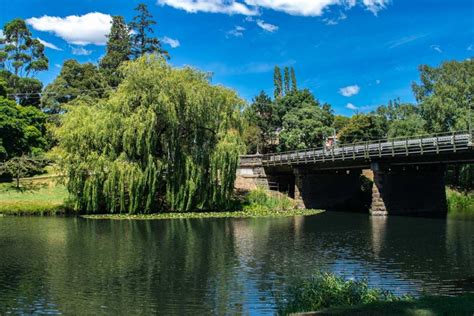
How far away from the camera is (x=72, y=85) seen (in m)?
88.2

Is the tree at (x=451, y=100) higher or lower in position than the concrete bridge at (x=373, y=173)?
higher

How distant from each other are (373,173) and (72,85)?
6249 cm

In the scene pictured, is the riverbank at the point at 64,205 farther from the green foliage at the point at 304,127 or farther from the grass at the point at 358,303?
the grass at the point at 358,303

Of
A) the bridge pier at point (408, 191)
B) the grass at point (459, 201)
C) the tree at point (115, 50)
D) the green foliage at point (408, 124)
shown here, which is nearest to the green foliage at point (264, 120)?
the green foliage at point (408, 124)

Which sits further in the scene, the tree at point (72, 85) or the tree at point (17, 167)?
the tree at point (72, 85)

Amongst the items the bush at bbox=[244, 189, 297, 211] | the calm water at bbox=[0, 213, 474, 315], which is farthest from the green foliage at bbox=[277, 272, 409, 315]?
the bush at bbox=[244, 189, 297, 211]

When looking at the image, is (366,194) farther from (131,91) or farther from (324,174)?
(131,91)

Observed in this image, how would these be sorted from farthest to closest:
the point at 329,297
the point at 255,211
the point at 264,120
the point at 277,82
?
the point at 277,82, the point at 264,120, the point at 255,211, the point at 329,297

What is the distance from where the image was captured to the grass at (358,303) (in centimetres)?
1111

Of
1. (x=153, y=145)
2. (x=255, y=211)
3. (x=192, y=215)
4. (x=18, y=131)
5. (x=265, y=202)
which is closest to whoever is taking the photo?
(x=192, y=215)

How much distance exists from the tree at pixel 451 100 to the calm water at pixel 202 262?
29.6 m

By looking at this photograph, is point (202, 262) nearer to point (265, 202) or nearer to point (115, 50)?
point (265, 202)

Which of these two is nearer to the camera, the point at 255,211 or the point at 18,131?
the point at 255,211

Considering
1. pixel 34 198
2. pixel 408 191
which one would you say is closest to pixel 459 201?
pixel 408 191
